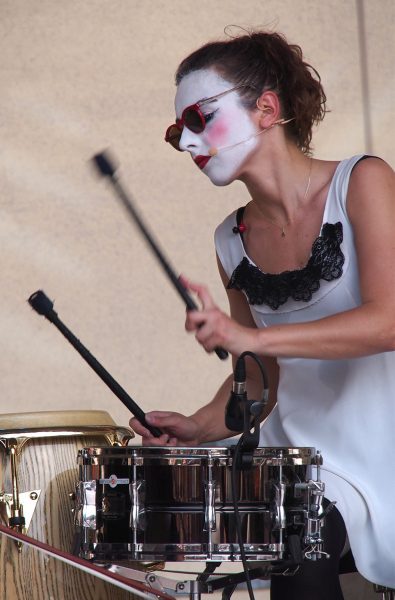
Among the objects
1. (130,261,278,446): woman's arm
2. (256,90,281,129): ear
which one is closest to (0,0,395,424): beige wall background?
(130,261,278,446): woman's arm

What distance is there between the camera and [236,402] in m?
1.50

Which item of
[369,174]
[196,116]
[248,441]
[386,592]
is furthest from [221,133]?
[386,592]

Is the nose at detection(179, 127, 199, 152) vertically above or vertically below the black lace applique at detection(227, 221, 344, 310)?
above

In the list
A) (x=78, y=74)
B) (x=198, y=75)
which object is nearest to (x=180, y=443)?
(x=198, y=75)

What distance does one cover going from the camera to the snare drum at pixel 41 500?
1677 millimetres

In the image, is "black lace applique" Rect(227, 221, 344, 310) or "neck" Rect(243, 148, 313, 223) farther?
"neck" Rect(243, 148, 313, 223)

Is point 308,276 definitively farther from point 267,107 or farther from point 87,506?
point 87,506

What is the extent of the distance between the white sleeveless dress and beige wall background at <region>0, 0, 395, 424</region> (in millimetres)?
1755

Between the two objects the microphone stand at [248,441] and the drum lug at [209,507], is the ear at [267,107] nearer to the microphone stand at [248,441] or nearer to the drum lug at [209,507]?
the microphone stand at [248,441]

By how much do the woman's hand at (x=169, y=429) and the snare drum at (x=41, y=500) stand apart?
102 mm

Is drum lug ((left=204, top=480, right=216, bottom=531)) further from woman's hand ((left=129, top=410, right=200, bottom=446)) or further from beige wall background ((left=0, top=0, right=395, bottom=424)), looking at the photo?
beige wall background ((left=0, top=0, right=395, bottom=424))

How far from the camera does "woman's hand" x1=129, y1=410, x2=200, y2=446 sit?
70.1 inches

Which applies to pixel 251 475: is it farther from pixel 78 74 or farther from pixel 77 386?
pixel 78 74

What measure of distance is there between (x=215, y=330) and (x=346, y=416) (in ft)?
1.09
